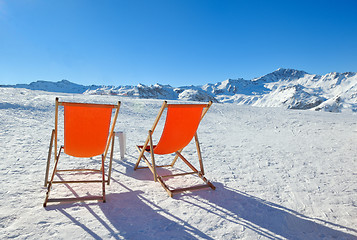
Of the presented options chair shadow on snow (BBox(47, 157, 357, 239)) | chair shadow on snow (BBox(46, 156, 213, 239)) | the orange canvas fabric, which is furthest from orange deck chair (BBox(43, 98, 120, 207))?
chair shadow on snow (BBox(47, 157, 357, 239))

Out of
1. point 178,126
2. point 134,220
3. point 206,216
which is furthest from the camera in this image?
point 178,126

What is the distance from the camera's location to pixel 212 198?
2838 millimetres

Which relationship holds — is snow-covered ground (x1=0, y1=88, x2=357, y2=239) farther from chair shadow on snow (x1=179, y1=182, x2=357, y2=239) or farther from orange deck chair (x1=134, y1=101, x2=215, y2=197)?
orange deck chair (x1=134, y1=101, x2=215, y2=197)

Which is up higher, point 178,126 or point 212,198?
point 178,126

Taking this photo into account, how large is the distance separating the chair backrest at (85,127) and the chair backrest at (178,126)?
2.46ft

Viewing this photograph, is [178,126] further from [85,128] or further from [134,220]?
[134,220]

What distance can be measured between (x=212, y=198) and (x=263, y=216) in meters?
0.65

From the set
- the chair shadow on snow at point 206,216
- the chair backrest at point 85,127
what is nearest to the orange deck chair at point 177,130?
the chair shadow on snow at point 206,216

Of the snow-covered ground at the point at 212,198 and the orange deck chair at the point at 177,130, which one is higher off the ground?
Result: the orange deck chair at the point at 177,130

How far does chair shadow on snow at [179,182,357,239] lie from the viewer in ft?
7.07

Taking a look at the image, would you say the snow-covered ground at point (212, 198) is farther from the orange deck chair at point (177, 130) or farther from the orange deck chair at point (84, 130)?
the orange deck chair at point (84, 130)

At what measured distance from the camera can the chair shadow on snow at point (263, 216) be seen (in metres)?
2.16

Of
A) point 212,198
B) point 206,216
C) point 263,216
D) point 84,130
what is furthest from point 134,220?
point 263,216

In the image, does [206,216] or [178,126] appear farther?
[178,126]
